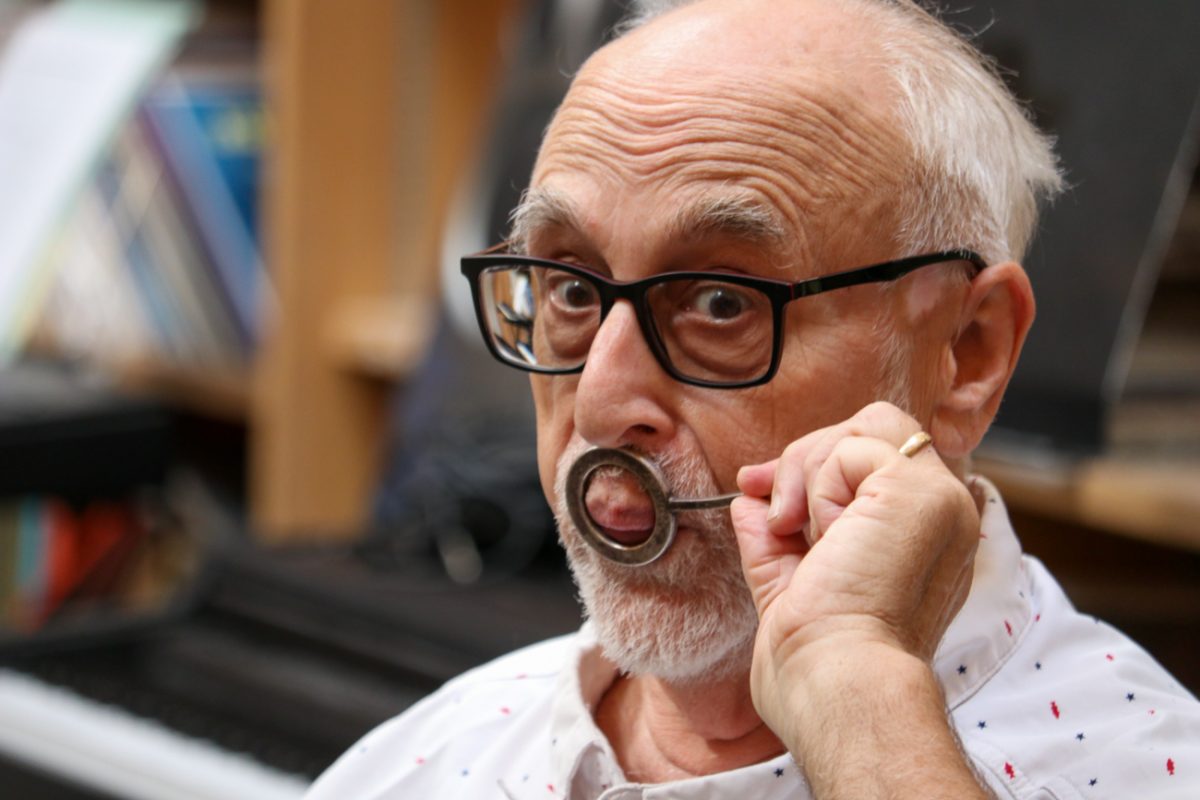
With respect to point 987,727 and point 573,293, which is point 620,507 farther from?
point 987,727

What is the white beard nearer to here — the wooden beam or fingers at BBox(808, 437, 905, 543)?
fingers at BBox(808, 437, 905, 543)

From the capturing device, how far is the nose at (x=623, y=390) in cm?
98

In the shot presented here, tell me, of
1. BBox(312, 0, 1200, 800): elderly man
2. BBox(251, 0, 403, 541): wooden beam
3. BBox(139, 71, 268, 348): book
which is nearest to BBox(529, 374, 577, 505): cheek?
BBox(312, 0, 1200, 800): elderly man

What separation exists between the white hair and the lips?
22 cm

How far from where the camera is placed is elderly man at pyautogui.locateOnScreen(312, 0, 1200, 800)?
0.94 metres

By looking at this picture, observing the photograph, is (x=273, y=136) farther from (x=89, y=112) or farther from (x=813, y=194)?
(x=813, y=194)

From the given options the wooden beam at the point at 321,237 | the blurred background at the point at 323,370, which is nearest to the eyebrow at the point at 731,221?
the blurred background at the point at 323,370

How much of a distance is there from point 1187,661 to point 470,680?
0.79 m

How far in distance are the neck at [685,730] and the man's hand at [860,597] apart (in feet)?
0.56

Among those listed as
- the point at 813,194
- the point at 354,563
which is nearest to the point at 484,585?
the point at 354,563

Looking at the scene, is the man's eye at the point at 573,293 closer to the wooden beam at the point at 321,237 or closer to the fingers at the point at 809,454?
the fingers at the point at 809,454

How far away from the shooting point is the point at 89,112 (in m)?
2.81

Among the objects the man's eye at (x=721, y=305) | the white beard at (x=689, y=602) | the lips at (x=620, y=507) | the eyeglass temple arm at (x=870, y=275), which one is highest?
the eyeglass temple arm at (x=870, y=275)

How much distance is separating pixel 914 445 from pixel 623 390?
0.20 metres
